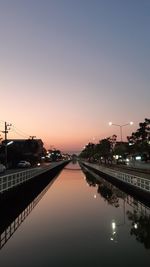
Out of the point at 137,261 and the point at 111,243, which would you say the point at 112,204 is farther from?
the point at 137,261

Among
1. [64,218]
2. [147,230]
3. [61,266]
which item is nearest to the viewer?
[61,266]

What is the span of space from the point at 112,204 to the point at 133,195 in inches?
155

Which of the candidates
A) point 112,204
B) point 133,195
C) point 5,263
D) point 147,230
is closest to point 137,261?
point 5,263

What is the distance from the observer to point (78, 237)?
20.4 m

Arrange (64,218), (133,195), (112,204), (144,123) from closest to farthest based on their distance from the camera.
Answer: (64,218) → (112,204) → (133,195) → (144,123)

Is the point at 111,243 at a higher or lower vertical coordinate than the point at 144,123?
lower

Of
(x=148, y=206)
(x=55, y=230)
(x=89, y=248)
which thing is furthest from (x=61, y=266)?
(x=148, y=206)

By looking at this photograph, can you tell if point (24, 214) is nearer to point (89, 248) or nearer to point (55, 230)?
point (55, 230)

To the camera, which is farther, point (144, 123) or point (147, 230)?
point (144, 123)

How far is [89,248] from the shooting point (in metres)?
17.8

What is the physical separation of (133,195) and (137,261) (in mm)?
23795

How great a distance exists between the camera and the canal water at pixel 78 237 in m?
15.8

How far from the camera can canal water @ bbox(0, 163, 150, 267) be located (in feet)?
51.8

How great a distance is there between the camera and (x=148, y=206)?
101 feet
